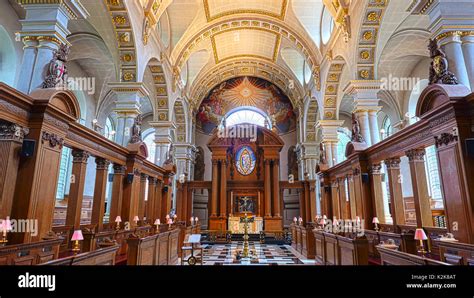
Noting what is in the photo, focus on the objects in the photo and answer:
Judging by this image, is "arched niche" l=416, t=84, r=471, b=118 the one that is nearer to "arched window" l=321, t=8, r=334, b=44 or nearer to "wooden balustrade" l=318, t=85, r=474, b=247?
"wooden balustrade" l=318, t=85, r=474, b=247

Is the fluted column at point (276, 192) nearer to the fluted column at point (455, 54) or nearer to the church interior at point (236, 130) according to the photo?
the church interior at point (236, 130)

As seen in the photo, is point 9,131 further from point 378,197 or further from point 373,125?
point 373,125

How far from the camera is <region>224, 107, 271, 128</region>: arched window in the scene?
24.5 metres

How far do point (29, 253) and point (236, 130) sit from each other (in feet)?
54.0

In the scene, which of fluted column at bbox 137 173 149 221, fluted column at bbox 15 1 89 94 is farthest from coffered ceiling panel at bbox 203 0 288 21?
fluted column at bbox 15 1 89 94

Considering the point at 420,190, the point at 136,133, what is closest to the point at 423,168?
the point at 420,190

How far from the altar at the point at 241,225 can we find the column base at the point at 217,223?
1.14 ft

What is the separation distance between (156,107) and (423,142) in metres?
13.0

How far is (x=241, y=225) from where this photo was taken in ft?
59.1

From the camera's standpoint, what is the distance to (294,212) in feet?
72.3

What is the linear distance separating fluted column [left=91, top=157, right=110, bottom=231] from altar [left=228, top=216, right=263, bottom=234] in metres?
9.85
